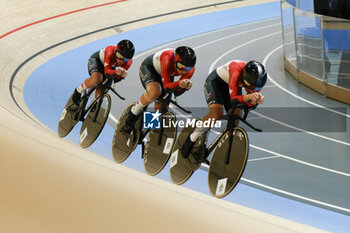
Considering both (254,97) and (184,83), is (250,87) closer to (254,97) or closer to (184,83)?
(254,97)

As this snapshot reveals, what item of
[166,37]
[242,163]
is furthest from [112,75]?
[166,37]

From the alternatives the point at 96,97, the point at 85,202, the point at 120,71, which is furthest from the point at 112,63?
the point at 85,202

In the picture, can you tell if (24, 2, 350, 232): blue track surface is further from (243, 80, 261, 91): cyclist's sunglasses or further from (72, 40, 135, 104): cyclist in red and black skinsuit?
(243, 80, 261, 91): cyclist's sunglasses

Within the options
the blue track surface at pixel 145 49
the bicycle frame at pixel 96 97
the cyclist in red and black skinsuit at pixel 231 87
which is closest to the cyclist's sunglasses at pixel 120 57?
the bicycle frame at pixel 96 97

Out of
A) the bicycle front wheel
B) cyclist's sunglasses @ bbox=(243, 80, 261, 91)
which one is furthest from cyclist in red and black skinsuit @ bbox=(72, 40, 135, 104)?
cyclist's sunglasses @ bbox=(243, 80, 261, 91)

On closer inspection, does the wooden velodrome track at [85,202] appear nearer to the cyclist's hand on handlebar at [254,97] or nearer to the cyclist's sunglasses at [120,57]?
the cyclist's hand on handlebar at [254,97]

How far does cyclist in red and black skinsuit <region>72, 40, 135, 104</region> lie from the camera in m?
4.97

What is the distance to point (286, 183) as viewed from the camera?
536 cm

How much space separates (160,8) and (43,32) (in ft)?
12.1

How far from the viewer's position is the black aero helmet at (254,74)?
12.3 feet

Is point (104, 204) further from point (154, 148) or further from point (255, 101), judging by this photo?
point (154, 148)

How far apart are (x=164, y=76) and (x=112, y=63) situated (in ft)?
3.16

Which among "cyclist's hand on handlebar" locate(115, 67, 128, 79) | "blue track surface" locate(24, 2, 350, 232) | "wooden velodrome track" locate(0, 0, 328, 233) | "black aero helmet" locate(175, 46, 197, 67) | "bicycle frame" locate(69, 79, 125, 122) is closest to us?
"wooden velodrome track" locate(0, 0, 328, 233)

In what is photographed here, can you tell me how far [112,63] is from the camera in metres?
5.27
